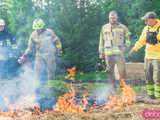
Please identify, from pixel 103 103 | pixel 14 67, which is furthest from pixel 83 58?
pixel 103 103

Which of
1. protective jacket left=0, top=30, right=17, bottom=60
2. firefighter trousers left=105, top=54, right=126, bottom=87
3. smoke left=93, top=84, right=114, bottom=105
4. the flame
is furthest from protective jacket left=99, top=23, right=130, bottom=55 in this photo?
protective jacket left=0, top=30, right=17, bottom=60

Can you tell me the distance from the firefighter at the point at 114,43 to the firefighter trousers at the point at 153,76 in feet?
4.29

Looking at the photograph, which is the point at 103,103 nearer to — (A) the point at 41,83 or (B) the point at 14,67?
(A) the point at 41,83

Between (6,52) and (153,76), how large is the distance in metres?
5.65

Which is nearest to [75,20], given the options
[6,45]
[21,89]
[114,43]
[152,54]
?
[6,45]

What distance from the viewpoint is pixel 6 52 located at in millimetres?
9852

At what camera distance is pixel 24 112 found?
6.16 metres

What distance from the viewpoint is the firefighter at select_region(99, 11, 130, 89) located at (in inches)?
319

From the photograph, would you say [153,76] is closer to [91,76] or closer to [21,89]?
[91,76]

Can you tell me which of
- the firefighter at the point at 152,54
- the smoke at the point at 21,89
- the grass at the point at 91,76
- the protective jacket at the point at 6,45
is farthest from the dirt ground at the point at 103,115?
the grass at the point at 91,76

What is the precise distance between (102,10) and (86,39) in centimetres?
134

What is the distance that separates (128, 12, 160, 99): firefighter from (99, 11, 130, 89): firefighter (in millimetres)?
1165

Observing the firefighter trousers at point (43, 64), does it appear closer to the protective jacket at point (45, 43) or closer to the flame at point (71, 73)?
the protective jacket at point (45, 43)

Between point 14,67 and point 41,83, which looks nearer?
point 41,83
